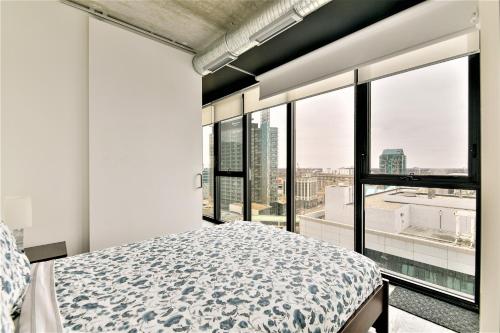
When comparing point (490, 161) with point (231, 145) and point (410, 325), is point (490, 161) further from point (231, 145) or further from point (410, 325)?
point (231, 145)

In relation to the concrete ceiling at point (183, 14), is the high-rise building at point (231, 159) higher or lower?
lower

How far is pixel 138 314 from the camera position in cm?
98

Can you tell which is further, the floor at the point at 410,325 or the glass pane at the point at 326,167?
the glass pane at the point at 326,167

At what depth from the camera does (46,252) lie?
191 cm

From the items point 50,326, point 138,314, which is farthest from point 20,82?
point 138,314

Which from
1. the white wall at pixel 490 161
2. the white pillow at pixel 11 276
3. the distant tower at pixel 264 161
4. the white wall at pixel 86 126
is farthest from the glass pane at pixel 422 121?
the white pillow at pixel 11 276

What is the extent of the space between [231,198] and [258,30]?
312cm

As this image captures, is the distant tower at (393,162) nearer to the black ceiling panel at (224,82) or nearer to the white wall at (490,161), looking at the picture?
the white wall at (490,161)

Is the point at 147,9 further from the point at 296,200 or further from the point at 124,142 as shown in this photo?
the point at 296,200

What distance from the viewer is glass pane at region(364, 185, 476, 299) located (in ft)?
6.78

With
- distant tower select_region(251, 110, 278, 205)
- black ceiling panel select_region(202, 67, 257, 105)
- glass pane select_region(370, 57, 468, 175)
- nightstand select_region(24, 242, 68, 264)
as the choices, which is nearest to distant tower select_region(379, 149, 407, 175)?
glass pane select_region(370, 57, 468, 175)

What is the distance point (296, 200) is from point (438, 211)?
5.47 feet

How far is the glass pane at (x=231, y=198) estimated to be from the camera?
4.36 metres

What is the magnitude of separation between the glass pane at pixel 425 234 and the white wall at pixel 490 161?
101 cm
